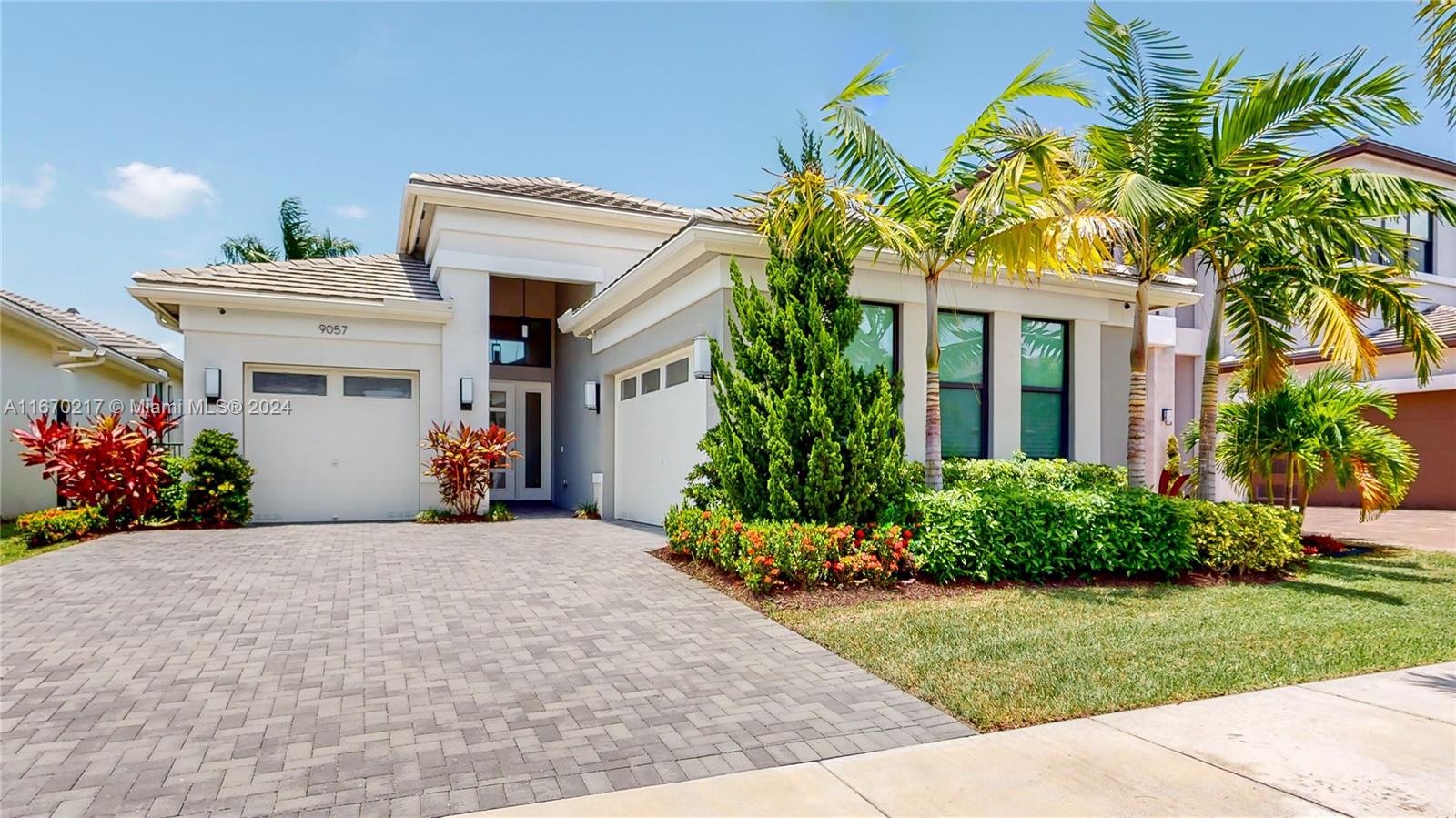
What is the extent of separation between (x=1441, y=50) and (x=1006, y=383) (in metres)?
5.89

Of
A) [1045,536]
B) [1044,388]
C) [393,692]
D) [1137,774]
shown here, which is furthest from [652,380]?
[1137,774]

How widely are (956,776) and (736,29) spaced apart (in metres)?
10.1

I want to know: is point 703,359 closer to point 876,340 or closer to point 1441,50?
point 876,340

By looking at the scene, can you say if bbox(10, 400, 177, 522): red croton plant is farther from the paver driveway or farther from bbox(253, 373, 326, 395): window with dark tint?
the paver driveway

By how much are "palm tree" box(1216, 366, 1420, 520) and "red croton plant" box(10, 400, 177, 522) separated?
14748 mm

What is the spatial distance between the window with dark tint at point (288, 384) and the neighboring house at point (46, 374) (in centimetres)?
164

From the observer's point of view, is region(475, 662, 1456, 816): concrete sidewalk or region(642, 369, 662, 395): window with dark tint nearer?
region(475, 662, 1456, 816): concrete sidewalk

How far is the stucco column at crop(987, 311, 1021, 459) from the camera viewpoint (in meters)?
11.1

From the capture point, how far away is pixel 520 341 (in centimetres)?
1686

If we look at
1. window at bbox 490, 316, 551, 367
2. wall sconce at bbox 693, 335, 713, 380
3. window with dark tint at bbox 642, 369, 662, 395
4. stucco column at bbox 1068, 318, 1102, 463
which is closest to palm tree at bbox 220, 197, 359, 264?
window at bbox 490, 316, 551, 367

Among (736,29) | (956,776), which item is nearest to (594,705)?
(956,776)

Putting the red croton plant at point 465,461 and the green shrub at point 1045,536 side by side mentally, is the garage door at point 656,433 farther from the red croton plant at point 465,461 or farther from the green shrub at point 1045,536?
the green shrub at point 1045,536

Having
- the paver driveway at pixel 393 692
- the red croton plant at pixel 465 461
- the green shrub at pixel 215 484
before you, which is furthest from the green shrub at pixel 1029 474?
the green shrub at pixel 215 484

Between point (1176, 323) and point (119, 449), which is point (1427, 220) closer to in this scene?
point (1176, 323)
